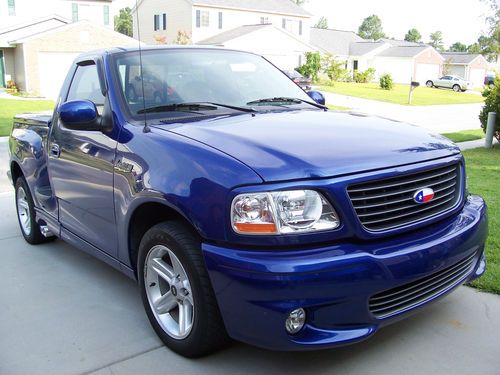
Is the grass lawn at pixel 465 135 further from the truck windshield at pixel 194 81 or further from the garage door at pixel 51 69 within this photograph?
the garage door at pixel 51 69

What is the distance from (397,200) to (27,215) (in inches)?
155

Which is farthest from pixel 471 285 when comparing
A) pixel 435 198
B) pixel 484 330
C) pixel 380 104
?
pixel 380 104

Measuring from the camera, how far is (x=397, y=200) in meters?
2.79

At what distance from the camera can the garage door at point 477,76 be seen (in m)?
71.8

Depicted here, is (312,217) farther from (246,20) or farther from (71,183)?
(246,20)

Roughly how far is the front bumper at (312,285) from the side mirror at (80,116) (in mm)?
1452

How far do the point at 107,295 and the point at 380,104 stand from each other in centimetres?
2606

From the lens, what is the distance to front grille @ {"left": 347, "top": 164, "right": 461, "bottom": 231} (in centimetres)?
266

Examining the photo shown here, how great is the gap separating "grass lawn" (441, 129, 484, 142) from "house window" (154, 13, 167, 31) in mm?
36688

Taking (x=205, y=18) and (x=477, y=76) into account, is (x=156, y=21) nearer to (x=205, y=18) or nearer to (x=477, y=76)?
(x=205, y=18)

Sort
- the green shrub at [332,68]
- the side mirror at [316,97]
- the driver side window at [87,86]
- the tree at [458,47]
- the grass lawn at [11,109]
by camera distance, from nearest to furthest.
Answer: the driver side window at [87,86]
the side mirror at [316,97]
the grass lawn at [11,109]
the green shrub at [332,68]
the tree at [458,47]

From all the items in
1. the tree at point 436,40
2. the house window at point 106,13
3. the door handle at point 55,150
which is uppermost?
the tree at point 436,40

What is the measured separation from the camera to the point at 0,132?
13523 millimetres

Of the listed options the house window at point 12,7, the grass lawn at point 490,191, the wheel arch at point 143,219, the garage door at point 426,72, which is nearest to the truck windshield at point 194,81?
the wheel arch at point 143,219
